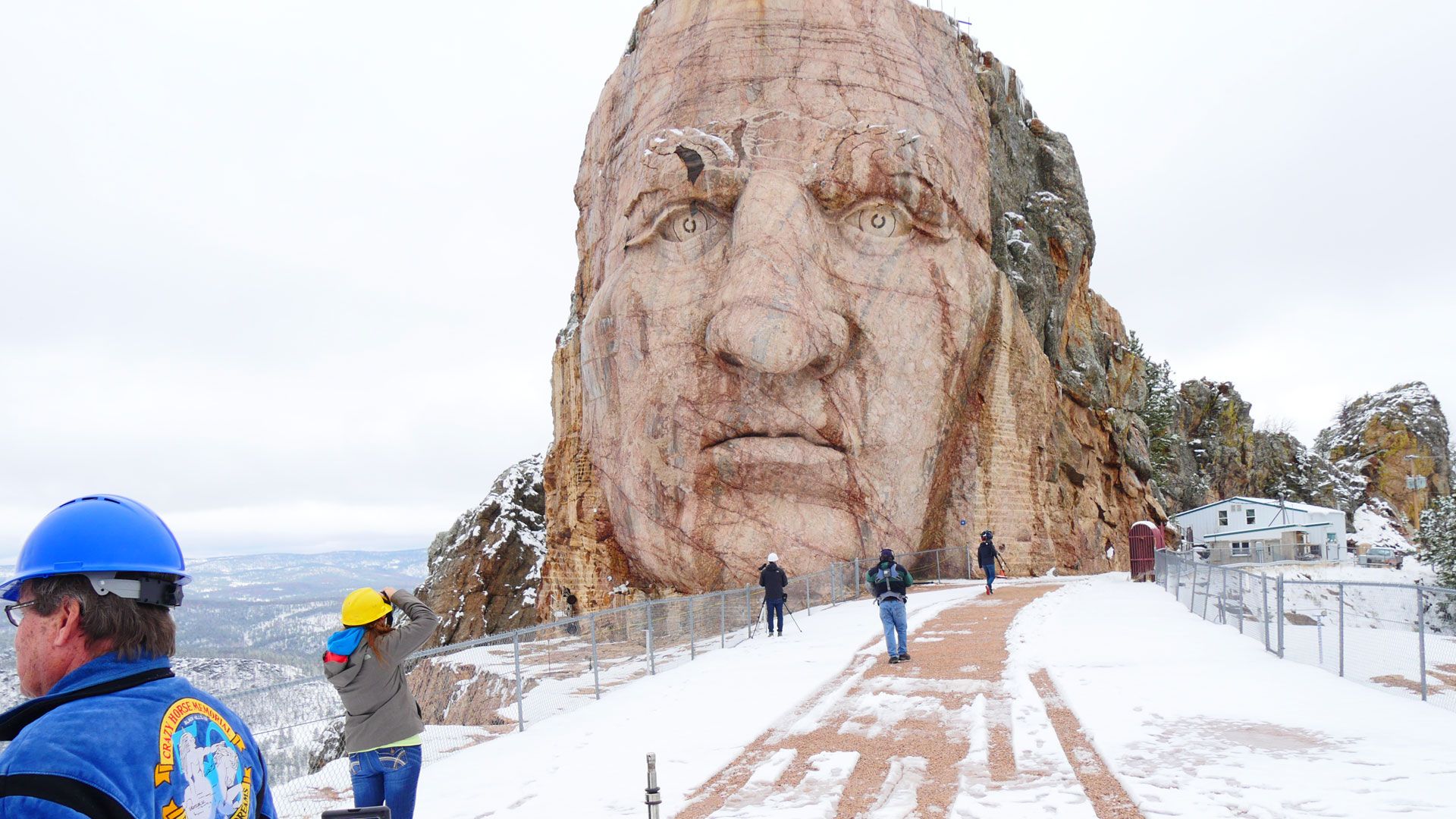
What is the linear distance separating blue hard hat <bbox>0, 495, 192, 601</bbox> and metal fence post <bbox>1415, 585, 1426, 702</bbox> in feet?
34.0

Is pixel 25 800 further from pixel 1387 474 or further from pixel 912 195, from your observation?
pixel 1387 474

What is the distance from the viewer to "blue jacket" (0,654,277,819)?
6.29 feet

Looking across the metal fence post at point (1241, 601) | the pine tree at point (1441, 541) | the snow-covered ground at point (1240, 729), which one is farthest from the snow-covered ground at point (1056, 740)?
the pine tree at point (1441, 541)

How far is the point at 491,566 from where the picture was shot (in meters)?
35.8

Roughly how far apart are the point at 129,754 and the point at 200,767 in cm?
20

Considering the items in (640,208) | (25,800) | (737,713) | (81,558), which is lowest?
(737,713)

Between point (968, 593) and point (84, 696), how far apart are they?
20.2m

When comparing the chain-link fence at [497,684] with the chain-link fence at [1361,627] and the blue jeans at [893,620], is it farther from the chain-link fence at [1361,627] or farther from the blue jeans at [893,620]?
the chain-link fence at [1361,627]

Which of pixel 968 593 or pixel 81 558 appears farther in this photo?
pixel 968 593

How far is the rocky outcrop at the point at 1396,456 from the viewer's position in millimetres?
65562

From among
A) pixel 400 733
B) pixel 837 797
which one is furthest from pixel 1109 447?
pixel 400 733

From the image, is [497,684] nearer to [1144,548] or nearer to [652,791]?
[652,791]

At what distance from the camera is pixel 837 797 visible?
6930 millimetres

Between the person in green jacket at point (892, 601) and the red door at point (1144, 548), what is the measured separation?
14570 millimetres
